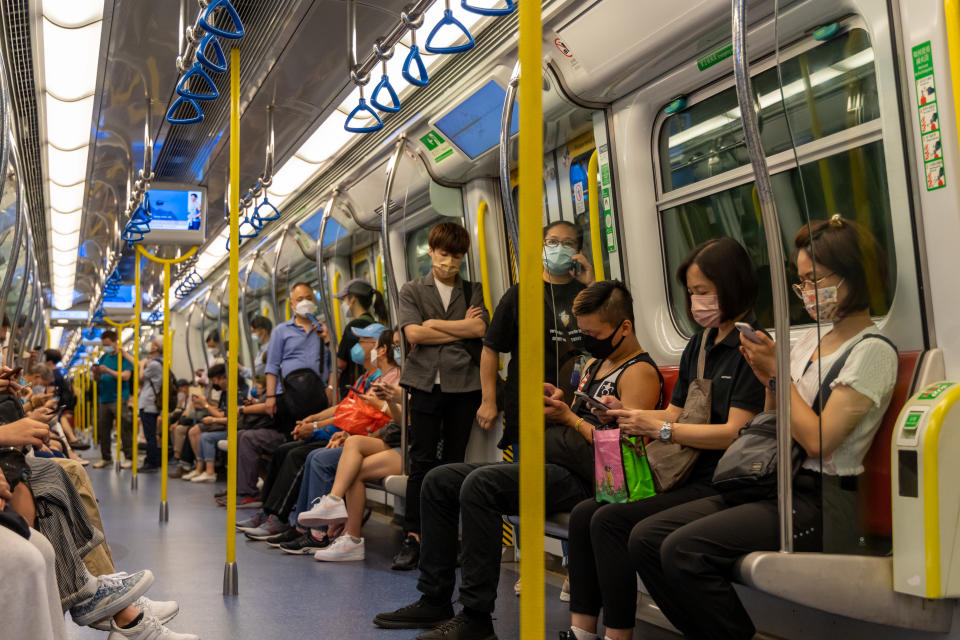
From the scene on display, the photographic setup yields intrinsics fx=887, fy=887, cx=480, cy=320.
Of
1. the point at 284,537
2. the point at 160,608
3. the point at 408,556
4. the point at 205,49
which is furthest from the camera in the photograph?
the point at 284,537

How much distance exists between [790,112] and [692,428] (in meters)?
1.00

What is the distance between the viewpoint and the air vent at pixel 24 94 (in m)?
5.36

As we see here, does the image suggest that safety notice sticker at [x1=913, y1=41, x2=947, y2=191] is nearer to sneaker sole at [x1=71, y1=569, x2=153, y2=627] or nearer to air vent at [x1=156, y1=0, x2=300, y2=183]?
sneaker sole at [x1=71, y1=569, x2=153, y2=627]

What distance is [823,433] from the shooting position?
2430mm

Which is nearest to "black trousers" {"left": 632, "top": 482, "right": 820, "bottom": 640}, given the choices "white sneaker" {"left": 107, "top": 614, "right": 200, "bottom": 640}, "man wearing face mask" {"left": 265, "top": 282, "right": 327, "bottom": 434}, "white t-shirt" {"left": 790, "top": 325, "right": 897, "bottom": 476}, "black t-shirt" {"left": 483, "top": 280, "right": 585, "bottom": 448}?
"white t-shirt" {"left": 790, "top": 325, "right": 897, "bottom": 476}

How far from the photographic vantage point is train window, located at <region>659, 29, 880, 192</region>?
8.34 ft

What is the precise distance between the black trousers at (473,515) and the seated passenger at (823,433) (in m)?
0.97

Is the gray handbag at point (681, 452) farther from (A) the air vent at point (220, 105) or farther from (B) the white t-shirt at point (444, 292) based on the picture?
(A) the air vent at point (220, 105)

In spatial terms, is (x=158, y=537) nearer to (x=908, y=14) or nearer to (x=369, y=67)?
(x=369, y=67)

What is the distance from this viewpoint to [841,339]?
2.44 metres

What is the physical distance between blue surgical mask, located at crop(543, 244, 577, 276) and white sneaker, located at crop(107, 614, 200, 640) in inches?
82.8

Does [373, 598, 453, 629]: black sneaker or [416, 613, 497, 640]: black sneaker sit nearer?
[416, 613, 497, 640]: black sneaker

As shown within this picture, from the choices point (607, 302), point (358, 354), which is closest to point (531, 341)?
point (607, 302)

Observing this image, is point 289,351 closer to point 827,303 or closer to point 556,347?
point 556,347
